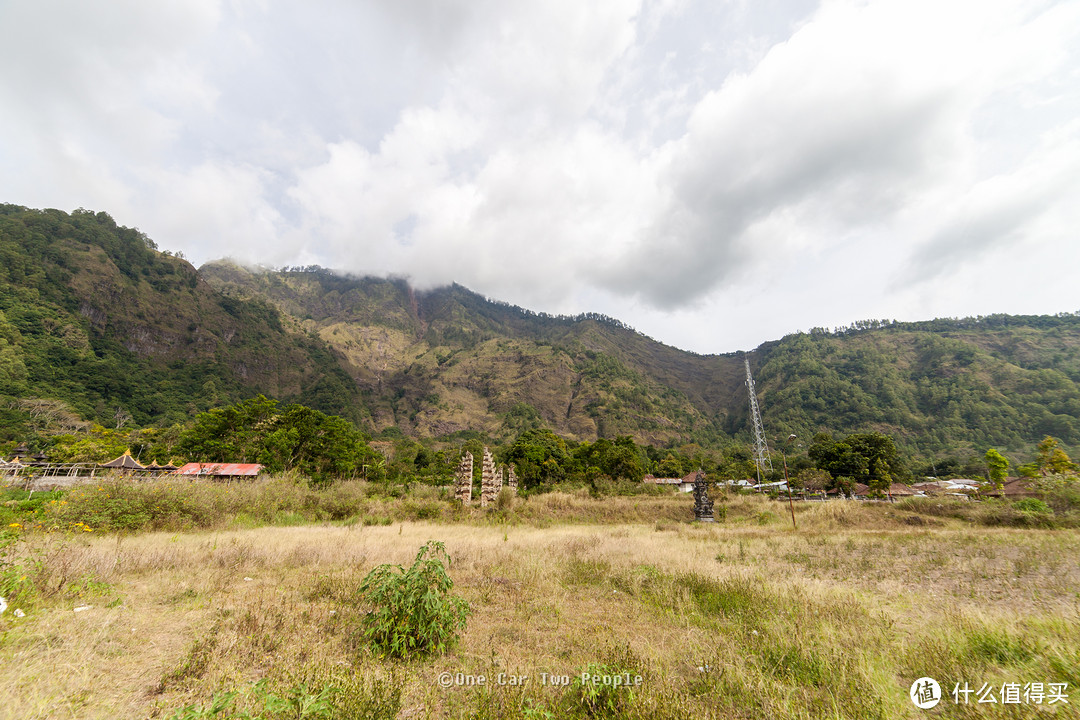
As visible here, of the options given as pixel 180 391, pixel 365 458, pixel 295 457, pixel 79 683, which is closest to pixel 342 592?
pixel 79 683

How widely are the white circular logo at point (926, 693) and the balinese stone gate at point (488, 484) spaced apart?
899 inches

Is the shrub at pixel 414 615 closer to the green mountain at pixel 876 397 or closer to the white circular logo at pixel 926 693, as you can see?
the white circular logo at pixel 926 693

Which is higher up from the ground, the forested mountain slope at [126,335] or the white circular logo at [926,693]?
the forested mountain slope at [126,335]

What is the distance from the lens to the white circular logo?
3.88 m

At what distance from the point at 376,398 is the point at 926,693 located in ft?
709

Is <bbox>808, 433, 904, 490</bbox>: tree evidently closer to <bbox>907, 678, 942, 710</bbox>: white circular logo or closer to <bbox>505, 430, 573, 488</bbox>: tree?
<bbox>505, 430, 573, 488</bbox>: tree

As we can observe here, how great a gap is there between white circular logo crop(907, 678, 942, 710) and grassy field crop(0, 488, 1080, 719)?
3.7 inches

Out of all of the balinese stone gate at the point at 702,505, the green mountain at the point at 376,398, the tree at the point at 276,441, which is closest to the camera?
the balinese stone gate at the point at 702,505

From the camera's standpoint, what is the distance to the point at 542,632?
19.7 feet

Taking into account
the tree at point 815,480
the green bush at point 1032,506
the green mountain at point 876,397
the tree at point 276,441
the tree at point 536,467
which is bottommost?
the tree at point 815,480

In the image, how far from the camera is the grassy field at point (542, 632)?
12.2 feet

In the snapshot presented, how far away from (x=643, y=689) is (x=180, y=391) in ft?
553

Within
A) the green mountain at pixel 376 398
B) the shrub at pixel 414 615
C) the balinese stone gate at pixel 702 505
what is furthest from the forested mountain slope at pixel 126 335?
the balinese stone gate at pixel 702 505

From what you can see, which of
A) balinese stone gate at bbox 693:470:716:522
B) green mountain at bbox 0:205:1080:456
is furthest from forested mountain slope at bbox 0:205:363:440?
balinese stone gate at bbox 693:470:716:522
